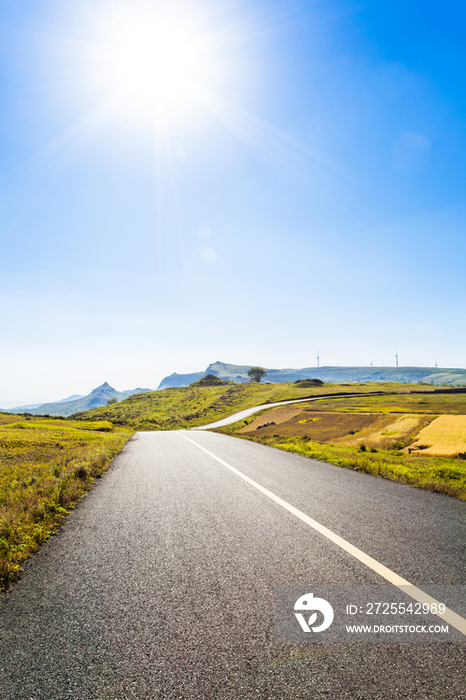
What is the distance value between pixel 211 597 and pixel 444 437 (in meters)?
22.2

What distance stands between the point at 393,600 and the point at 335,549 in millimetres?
1218

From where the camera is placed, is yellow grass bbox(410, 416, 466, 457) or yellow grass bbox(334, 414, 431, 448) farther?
yellow grass bbox(334, 414, 431, 448)

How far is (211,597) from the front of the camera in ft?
11.3

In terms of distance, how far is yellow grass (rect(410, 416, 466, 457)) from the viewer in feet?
56.3

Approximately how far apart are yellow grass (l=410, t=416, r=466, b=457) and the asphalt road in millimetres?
11845

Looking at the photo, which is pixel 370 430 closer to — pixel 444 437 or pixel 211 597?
pixel 444 437

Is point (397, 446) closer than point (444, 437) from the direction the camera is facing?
Yes

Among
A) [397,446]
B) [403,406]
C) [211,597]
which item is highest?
[211,597]

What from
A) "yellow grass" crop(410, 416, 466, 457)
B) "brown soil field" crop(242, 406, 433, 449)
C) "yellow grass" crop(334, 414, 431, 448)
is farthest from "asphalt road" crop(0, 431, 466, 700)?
"brown soil field" crop(242, 406, 433, 449)

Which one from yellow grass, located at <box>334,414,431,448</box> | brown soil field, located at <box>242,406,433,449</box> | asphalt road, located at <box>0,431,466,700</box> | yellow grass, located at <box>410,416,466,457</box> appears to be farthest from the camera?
brown soil field, located at <box>242,406,433,449</box>

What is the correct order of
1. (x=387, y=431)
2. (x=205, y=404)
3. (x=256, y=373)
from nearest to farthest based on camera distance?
(x=387, y=431), (x=205, y=404), (x=256, y=373)

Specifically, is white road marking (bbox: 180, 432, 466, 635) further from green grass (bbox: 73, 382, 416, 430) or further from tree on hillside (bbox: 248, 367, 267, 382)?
tree on hillside (bbox: 248, 367, 267, 382)

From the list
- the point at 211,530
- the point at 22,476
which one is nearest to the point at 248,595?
the point at 211,530

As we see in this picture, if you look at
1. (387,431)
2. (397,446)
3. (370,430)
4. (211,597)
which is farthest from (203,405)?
(211,597)
